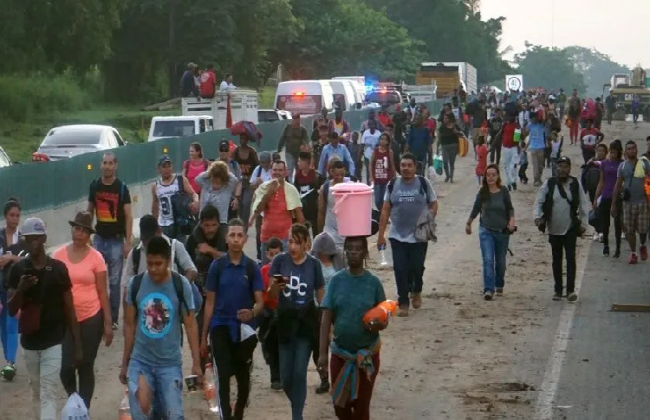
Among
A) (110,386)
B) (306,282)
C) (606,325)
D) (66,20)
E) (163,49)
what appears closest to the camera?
(306,282)

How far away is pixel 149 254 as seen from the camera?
884cm

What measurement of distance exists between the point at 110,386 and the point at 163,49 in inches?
1805

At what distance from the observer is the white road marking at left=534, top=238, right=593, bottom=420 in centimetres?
1146

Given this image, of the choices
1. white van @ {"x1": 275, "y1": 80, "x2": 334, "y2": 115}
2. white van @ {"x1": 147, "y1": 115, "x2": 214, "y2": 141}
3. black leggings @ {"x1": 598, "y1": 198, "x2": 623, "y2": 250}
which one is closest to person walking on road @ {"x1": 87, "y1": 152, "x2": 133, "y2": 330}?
black leggings @ {"x1": 598, "y1": 198, "x2": 623, "y2": 250}

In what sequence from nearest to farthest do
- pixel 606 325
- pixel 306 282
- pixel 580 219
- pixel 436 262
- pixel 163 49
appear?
pixel 306 282, pixel 606 325, pixel 580 219, pixel 436 262, pixel 163 49

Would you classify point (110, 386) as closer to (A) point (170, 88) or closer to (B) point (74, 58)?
(B) point (74, 58)

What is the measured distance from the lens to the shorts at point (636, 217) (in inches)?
781

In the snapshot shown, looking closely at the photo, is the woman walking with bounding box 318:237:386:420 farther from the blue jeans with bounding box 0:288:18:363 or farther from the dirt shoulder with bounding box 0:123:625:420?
the blue jeans with bounding box 0:288:18:363

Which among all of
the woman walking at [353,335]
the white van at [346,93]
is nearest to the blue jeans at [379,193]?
the woman walking at [353,335]

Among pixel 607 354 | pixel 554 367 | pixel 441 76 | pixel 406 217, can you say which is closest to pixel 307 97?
pixel 406 217

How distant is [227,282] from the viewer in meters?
10.1

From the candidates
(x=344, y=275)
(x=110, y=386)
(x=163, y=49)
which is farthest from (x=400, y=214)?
(x=163, y=49)

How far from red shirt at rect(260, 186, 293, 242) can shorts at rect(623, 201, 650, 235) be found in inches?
270

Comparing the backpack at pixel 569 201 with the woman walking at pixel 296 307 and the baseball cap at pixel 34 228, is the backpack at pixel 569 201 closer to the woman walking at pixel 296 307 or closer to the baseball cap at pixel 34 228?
the woman walking at pixel 296 307
